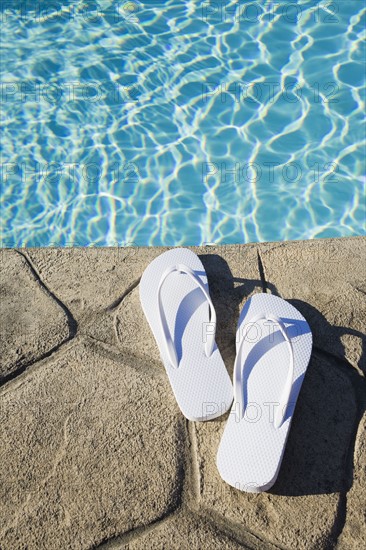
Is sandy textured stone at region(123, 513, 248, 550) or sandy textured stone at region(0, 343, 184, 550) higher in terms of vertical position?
sandy textured stone at region(0, 343, 184, 550)

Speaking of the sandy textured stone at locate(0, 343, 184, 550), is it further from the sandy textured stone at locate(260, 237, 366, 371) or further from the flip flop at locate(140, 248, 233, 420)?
the sandy textured stone at locate(260, 237, 366, 371)

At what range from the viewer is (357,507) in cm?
205

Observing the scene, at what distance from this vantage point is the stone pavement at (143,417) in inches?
79.7

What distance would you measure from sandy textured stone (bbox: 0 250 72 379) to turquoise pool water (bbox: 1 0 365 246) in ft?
3.71

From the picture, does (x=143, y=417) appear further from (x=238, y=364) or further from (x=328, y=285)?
(x=328, y=285)

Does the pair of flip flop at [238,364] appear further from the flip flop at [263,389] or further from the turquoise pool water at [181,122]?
the turquoise pool water at [181,122]

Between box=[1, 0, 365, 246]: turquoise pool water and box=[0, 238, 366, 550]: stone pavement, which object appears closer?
box=[0, 238, 366, 550]: stone pavement

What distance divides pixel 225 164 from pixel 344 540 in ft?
8.58

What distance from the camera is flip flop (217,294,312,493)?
2.07 metres

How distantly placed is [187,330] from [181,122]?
2.25 meters

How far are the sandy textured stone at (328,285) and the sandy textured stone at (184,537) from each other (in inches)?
31.2

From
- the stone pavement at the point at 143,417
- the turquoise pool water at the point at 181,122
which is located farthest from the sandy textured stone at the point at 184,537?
the turquoise pool water at the point at 181,122

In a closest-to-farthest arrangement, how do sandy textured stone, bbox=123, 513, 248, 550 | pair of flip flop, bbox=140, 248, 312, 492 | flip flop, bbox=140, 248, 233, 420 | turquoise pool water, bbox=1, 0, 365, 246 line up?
sandy textured stone, bbox=123, 513, 248, 550, pair of flip flop, bbox=140, 248, 312, 492, flip flop, bbox=140, 248, 233, 420, turquoise pool water, bbox=1, 0, 365, 246

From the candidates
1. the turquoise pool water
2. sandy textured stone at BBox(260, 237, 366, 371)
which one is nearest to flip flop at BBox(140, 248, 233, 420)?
sandy textured stone at BBox(260, 237, 366, 371)
